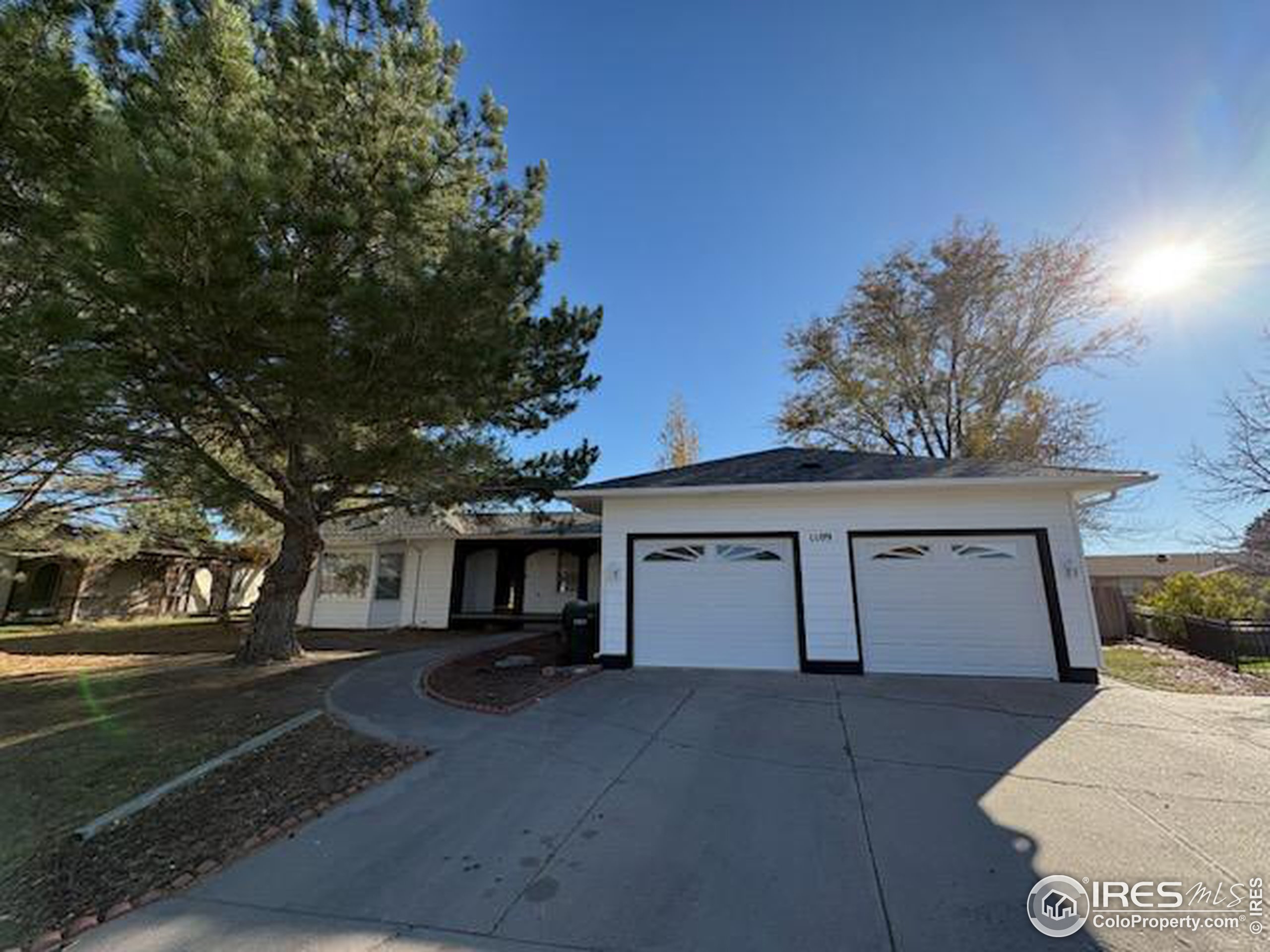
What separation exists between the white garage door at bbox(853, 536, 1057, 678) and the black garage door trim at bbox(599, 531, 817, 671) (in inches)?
37.1

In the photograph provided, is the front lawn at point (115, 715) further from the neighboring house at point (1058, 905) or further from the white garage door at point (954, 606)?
the white garage door at point (954, 606)

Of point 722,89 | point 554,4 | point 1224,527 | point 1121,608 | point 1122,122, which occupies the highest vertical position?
point 554,4

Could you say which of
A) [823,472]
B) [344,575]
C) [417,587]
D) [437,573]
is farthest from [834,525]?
[344,575]

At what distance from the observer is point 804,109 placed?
922 cm

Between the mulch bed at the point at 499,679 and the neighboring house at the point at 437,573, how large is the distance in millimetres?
5675

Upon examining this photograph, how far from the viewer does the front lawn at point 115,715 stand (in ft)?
14.4

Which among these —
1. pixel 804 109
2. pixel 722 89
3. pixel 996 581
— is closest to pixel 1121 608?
pixel 996 581

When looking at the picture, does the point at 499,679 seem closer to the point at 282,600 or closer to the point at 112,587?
the point at 282,600

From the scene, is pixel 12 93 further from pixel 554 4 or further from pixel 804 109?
pixel 804 109

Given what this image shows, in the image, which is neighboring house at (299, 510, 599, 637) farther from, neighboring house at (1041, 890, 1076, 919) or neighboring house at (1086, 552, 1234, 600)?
neighboring house at (1086, 552, 1234, 600)

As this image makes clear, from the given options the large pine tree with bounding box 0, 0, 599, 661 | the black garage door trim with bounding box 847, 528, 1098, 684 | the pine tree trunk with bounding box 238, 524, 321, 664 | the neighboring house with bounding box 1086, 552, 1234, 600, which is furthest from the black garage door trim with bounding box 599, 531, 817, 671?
the neighboring house with bounding box 1086, 552, 1234, 600

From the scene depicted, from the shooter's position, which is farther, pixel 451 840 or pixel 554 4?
pixel 554 4

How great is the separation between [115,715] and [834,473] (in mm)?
10893

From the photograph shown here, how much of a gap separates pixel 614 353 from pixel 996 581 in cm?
872
